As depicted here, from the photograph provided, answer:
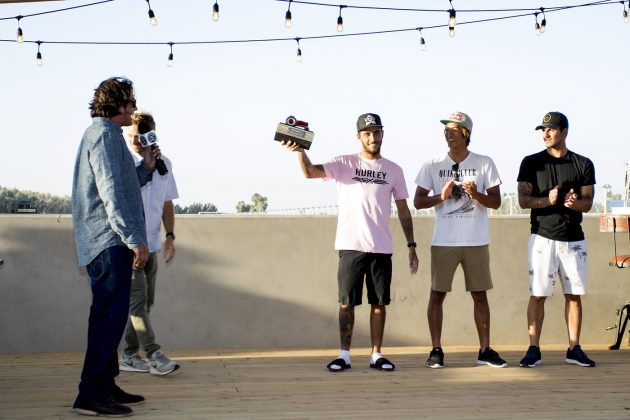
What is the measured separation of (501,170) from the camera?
19.6ft

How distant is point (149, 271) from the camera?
17.3 feet

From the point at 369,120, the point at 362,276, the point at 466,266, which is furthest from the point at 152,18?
the point at 466,266

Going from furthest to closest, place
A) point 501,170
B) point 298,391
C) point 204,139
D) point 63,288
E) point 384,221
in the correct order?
point 204,139
point 63,288
point 501,170
point 384,221
point 298,391

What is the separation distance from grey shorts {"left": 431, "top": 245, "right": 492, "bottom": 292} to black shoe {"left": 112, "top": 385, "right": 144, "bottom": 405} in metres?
2.01

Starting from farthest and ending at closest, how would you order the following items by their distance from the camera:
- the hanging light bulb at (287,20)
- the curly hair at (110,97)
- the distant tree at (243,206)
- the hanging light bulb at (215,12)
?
the distant tree at (243,206) < the hanging light bulb at (287,20) < the hanging light bulb at (215,12) < the curly hair at (110,97)

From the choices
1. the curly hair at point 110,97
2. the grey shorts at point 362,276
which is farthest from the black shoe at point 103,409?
the grey shorts at point 362,276

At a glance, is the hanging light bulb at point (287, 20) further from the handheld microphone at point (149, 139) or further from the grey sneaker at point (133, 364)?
the grey sneaker at point (133, 364)

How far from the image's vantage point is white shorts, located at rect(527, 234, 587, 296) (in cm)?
568

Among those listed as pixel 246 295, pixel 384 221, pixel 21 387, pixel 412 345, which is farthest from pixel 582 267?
pixel 21 387

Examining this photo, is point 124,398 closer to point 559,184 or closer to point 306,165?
point 306,165

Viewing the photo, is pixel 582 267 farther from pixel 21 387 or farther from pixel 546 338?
pixel 21 387

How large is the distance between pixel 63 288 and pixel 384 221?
2418 mm

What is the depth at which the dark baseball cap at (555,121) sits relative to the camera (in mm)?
5691

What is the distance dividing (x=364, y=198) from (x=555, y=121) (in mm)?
1218
